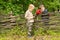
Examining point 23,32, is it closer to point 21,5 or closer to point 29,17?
point 29,17

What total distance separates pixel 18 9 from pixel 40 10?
2.01 meters

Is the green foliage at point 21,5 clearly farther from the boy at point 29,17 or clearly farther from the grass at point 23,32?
the boy at point 29,17

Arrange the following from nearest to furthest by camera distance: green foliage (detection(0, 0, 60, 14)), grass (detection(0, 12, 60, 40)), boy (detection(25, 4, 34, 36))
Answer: boy (detection(25, 4, 34, 36)), grass (detection(0, 12, 60, 40)), green foliage (detection(0, 0, 60, 14))

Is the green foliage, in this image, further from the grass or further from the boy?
the boy

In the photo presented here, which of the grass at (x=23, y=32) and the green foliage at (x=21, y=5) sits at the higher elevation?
the green foliage at (x=21, y=5)

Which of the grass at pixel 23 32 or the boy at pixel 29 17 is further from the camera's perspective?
the grass at pixel 23 32

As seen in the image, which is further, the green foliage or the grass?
the green foliage

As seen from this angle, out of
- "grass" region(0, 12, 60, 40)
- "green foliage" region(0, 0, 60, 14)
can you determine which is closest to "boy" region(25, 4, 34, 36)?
"grass" region(0, 12, 60, 40)

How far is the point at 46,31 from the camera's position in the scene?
13273mm

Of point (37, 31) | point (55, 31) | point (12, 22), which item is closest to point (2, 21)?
point (12, 22)

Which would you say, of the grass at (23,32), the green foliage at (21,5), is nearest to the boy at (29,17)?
the grass at (23,32)

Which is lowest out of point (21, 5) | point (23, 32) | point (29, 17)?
point (23, 32)

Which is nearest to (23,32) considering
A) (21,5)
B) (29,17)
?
(29,17)

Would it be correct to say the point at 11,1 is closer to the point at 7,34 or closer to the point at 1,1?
the point at 1,1
